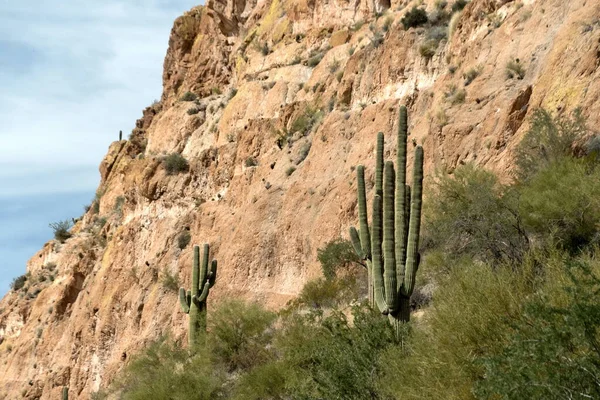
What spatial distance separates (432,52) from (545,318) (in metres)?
20.0

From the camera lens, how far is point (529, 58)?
2211cm

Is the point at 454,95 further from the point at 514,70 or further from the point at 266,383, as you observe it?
the point at 266,383

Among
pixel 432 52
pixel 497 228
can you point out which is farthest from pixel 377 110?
pixel 497 228

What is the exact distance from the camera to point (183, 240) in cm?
3503

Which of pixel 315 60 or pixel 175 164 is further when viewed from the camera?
pixel 175 164

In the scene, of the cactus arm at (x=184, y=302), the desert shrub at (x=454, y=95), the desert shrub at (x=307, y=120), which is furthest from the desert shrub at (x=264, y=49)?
the cactus arm at (x=184, y=302)

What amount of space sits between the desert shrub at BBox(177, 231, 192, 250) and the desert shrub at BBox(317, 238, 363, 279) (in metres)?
12.5

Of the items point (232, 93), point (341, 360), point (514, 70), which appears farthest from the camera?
point (232, 93)

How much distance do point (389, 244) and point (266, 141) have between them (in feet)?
63.2

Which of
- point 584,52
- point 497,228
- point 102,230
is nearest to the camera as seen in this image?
point 497,228

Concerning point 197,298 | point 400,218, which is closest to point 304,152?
point 197,298

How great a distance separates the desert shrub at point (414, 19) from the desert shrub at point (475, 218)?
9.83 m

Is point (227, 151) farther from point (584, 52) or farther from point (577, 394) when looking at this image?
point (577, 394)

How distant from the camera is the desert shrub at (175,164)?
39.2 m
